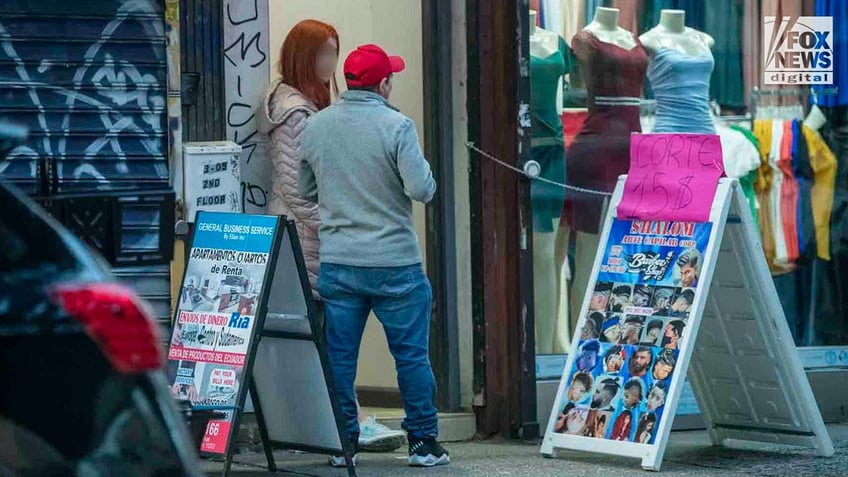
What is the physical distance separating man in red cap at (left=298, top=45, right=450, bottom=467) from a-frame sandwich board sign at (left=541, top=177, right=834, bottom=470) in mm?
731

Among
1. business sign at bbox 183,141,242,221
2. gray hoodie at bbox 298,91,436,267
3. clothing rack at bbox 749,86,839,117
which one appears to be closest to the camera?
gray hoodie at bbox 298,91,436,267

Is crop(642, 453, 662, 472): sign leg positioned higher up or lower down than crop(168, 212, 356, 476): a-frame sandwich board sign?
lower down

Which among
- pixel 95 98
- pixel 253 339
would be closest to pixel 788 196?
pixel 253 339

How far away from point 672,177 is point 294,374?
182cm

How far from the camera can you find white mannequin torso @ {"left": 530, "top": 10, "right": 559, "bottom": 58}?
27.8ft

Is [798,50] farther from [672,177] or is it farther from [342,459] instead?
[342,459]

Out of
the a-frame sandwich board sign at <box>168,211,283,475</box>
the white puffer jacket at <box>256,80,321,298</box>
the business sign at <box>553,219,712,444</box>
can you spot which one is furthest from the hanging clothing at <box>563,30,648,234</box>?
the a-frame sandwich board sign at <box>168,211,283,475</box>

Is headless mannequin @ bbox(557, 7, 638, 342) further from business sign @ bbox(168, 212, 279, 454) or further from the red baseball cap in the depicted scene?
business sign @ bbox(168, 212, 279, 454)

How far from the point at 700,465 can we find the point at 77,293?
5.02m

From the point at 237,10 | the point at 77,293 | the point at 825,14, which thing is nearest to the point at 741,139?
the point at 825,14

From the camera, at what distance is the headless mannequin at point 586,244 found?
8695 millimetres

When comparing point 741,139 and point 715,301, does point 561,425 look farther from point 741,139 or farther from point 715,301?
point 741,139

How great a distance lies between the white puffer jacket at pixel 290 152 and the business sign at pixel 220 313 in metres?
0.75

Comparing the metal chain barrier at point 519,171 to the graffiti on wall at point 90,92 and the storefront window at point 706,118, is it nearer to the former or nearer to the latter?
the storefront window at point 706,118
